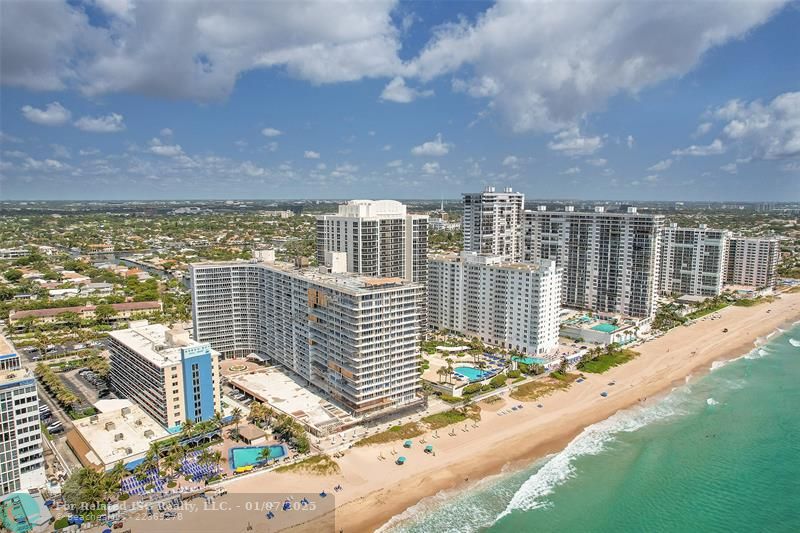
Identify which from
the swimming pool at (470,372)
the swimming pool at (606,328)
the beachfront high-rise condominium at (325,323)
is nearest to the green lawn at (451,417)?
the beachfront high-rise condominium at (325,323)

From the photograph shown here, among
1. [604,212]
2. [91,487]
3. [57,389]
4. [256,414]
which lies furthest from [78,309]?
[604,212]

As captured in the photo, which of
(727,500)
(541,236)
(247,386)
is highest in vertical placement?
(541,236)

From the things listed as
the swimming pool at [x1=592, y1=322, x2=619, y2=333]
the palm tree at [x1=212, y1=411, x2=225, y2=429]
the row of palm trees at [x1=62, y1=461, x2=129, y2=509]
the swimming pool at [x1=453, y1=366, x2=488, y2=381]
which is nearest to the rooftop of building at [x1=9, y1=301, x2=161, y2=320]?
the palm tree at [x1=212, y1=411, x2=225, y2=429]

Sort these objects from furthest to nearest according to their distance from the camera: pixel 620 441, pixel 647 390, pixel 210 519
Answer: pixel 647 390 < pixel 620 441 < pixel 210 519

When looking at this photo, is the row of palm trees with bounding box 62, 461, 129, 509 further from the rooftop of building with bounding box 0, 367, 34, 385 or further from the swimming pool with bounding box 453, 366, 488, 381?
the swimming pool with bounding box 453, 366, 488, 381

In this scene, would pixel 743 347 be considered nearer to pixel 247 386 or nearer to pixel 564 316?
pixel 564 316

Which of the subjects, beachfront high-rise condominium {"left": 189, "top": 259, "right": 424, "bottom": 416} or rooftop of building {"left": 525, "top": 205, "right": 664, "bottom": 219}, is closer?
beachfront high-rise condominium {"left": 189, "top": 259, "right": 424, "bottom": 416}

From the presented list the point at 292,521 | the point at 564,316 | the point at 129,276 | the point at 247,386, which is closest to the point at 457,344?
the point at 564,316
